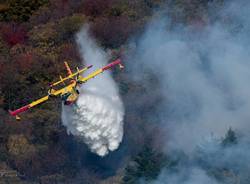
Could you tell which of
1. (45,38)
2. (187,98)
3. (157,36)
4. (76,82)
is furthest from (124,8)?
(76,82)

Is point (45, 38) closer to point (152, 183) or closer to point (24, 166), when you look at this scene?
point (24, 166)

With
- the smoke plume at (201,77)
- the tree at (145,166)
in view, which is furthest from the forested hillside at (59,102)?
the smoke plume at (201,77)

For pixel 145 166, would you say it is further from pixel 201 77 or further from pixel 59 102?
pixel 59 102

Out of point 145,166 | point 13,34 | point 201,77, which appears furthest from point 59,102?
point 13,34

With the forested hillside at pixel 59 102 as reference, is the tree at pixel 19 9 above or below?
above

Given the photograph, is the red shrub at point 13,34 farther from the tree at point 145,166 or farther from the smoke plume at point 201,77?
the tree at point 145,166

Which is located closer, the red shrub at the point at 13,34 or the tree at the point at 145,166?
the tree at the point at 145,166

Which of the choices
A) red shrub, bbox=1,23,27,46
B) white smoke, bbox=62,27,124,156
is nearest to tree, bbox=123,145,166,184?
white smoke, bbox=62,27,124,156
